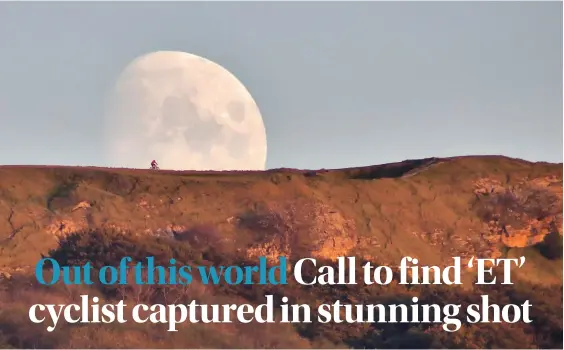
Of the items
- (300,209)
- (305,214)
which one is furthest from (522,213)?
(300,209)

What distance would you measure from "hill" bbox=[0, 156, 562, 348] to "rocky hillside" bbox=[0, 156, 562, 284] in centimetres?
3

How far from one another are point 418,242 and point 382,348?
16.4ft

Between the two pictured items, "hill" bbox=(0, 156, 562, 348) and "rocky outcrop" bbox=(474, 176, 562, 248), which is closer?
"hill" bbox=(0, 156, 562, 348)

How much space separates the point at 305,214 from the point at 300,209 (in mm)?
230

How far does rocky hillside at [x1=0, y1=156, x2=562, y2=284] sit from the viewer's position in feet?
109

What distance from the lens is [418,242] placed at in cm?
3441

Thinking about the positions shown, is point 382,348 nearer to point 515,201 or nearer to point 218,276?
point 218,276

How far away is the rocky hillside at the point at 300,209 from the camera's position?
109 ft

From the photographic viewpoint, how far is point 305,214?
111ft

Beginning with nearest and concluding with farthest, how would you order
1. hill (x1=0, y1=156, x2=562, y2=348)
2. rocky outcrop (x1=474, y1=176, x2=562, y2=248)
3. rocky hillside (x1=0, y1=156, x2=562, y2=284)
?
hill (x1=0, y1=156, x2=562, y2=348) < rocky hillside (x1=0, y1=156, x2=562, y2=284) < rocky outcrop (x1=474, y1=176, x2=562, y2=248)

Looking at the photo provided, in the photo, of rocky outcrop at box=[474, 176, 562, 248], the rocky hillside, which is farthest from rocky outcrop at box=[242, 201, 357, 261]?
rocky outcrop at box=[474, 176, 562, 248]

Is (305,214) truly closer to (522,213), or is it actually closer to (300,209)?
(300,209)

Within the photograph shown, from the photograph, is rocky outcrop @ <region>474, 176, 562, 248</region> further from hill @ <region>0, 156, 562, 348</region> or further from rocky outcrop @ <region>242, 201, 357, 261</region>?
rocky outcrop @ <region>242, 201, 357, 261</region>

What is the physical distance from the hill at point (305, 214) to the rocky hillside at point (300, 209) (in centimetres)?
3
